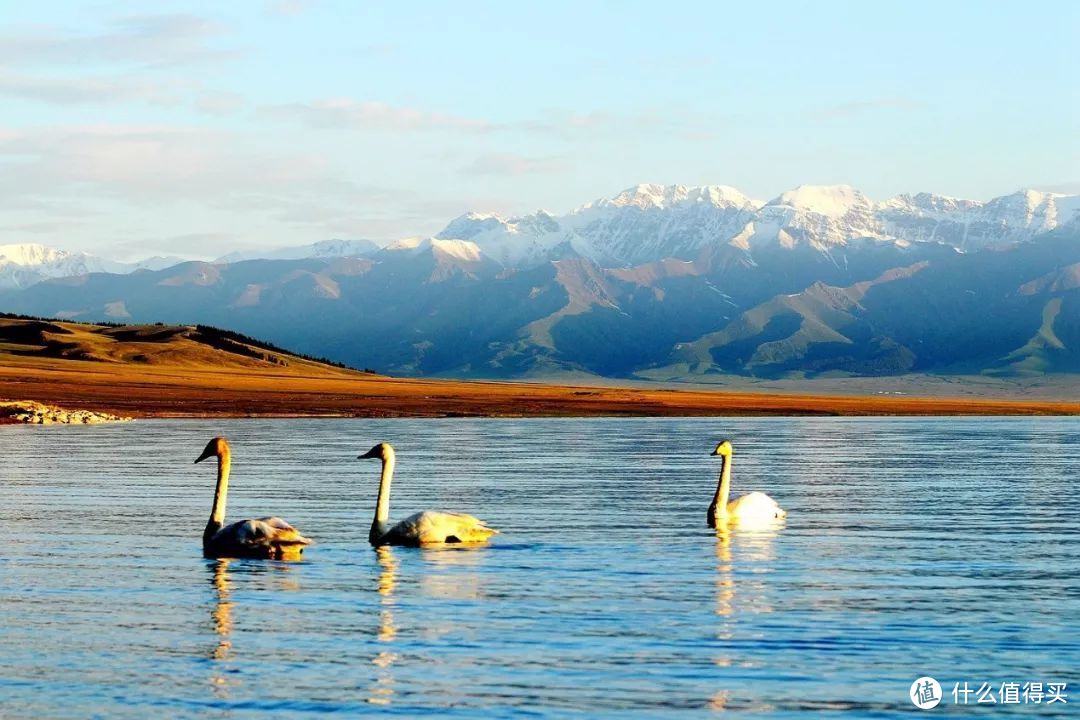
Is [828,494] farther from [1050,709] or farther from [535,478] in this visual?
[1050,709]

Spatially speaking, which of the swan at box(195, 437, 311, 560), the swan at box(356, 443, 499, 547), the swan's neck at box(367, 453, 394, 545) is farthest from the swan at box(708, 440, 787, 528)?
the swan at box(195, 437, 311, 560)

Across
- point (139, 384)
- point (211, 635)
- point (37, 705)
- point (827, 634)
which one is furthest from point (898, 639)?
point (139, 384)

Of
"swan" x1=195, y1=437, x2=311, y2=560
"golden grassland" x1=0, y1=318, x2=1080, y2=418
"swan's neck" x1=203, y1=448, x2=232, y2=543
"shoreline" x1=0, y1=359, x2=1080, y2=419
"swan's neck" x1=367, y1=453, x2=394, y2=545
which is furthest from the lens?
"golden grassland" x1=0, y1=318, x2=1080, y2=418

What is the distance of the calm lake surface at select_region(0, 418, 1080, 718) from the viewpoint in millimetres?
18344

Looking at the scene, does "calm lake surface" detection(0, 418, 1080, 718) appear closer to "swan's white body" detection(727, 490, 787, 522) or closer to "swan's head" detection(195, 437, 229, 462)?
"swan's white body" detection(727, 490, 787, 522)

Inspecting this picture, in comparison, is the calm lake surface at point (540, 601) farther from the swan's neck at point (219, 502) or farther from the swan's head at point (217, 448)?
the swan's head at point (217, 448)

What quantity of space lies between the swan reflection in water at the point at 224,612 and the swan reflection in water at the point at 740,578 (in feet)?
18.4

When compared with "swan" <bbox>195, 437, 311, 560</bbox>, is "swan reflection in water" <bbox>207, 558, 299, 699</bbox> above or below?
below

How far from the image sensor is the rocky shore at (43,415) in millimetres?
98531

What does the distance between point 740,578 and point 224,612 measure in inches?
332

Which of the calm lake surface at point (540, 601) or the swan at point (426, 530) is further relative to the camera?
the swan at point (426, 530)

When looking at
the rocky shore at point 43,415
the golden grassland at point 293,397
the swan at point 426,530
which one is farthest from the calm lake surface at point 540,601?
the golden grassland at point 293,397

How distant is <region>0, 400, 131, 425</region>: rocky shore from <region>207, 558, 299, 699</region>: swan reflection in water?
73.2 metres

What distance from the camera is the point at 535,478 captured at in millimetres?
51906
